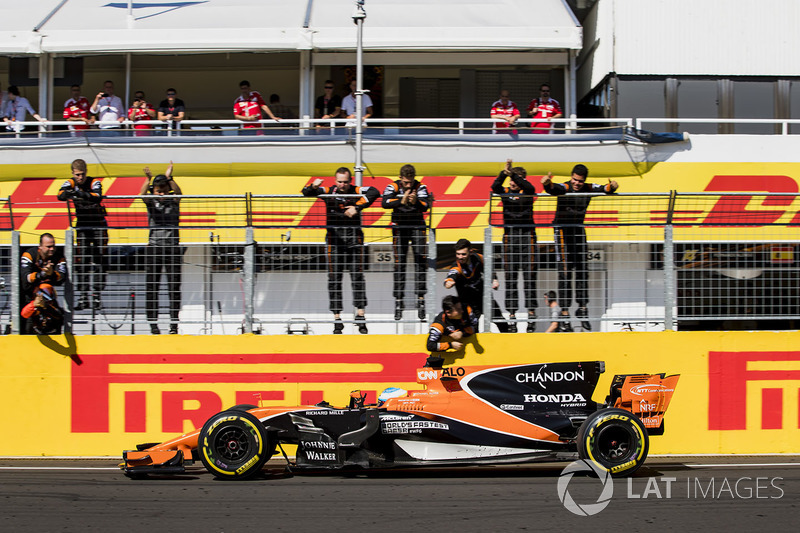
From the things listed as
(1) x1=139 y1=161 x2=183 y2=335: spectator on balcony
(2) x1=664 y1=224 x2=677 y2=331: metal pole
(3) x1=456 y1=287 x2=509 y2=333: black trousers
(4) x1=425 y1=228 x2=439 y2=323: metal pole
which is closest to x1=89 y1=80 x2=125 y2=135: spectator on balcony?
(1) x1=139 y1=161 x2=183 y2=335: spectator on balcony

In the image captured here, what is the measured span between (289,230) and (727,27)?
9.05m

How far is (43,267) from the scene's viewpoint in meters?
9.12

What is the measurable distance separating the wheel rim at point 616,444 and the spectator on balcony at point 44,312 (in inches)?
222

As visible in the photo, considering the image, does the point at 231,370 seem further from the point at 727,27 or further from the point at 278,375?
the point at 727,27

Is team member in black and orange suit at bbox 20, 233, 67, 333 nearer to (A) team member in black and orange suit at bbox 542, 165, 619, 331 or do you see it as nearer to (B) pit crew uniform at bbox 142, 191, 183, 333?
(B) pit crew uniform at bbox 142, 191, 183, 333

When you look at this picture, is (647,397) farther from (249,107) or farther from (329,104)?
(249,107)

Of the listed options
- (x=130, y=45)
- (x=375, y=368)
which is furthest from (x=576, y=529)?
(x=130, y=45)

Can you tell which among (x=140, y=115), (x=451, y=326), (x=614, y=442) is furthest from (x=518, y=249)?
(x=140, y=115)

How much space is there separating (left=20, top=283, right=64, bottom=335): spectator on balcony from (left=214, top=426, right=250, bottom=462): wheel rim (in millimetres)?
2828

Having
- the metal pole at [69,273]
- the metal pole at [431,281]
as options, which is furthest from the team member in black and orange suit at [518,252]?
the metal pole at [69,273]

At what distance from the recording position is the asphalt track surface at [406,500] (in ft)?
18.9

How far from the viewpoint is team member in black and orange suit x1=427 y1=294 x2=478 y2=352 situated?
8750 millimetres

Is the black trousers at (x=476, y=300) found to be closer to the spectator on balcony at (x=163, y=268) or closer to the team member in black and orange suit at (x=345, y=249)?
the team member in black and orange suit at (x=345, y=249)

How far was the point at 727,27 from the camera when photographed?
14.3 metres
